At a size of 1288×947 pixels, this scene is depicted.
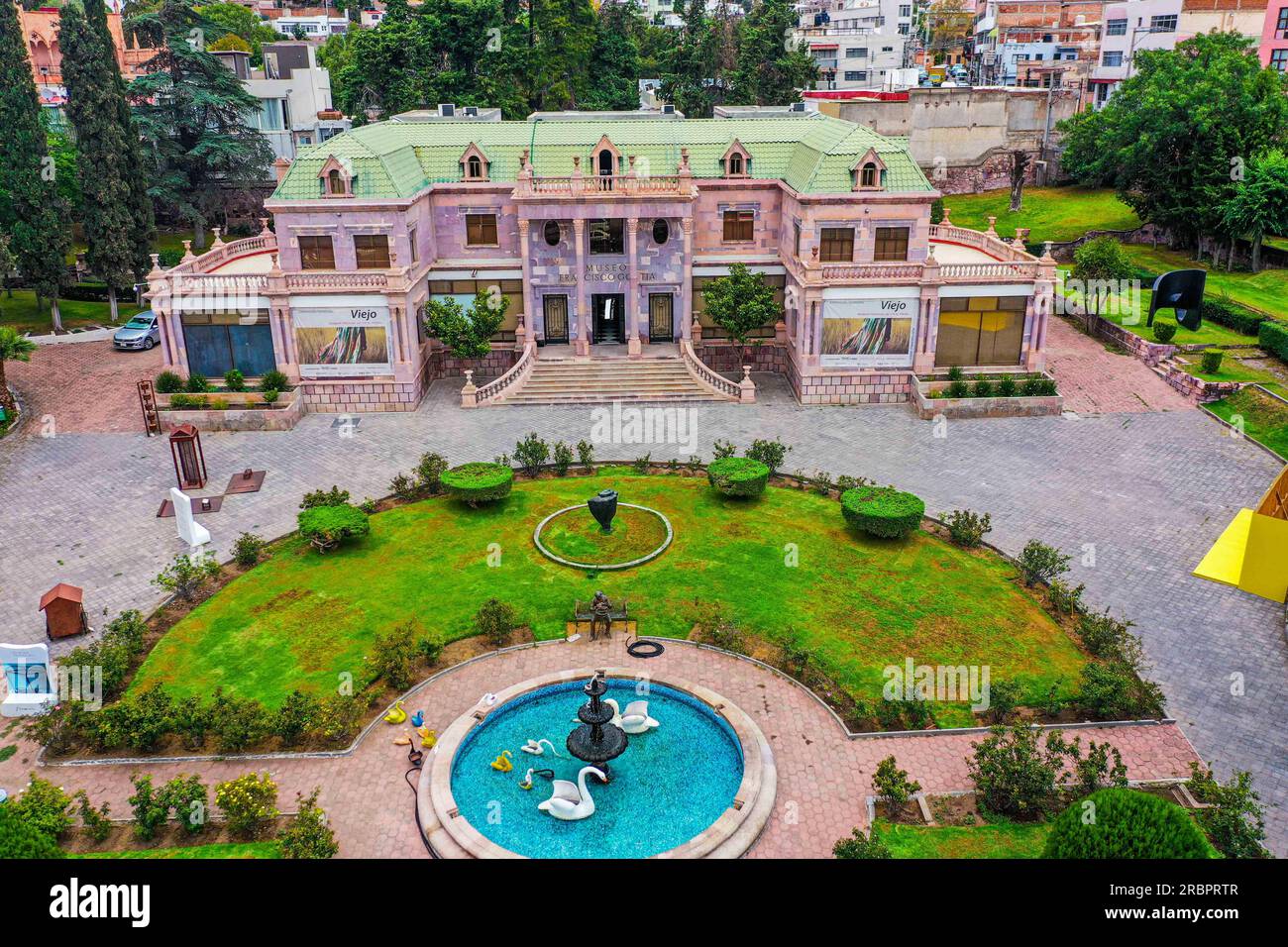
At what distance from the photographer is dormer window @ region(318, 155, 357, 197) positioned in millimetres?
46844

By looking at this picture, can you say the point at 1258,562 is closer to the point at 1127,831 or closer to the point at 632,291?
the point at 1127,831

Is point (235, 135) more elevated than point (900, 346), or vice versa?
point (235, 135)

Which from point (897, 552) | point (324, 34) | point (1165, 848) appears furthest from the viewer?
point (324, 34)

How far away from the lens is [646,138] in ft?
173

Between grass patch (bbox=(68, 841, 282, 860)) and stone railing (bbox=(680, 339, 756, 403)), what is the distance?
32546 millimetres

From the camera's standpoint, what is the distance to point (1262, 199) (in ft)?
193

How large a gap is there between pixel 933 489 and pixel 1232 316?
27.8 meters

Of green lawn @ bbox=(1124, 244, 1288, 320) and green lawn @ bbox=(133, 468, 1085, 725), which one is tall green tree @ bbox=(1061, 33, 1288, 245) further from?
green lawn @ bbox=(133, 468, 1085, 725)

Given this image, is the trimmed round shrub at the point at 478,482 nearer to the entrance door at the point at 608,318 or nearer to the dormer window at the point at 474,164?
the entrance door at the point at 608,318

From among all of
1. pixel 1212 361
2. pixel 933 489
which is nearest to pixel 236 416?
pixel 933 489

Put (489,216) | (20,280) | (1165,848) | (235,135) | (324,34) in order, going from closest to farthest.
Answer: (1165,848) → (489,216) → (20,280) → (235,135) → (324,34)
